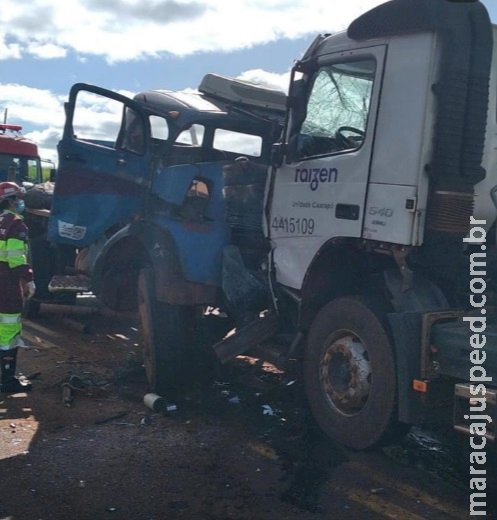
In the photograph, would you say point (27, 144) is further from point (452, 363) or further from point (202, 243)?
point (452, 363)

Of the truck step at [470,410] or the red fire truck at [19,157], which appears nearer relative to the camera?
the truck step at [470,410]

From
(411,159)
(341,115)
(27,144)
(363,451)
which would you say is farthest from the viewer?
(27,144)

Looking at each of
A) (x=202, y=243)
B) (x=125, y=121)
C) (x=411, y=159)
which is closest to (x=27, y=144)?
(x=125, y=121)

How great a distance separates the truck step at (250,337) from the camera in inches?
215

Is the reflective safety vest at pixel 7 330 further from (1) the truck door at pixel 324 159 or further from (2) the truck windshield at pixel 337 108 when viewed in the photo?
(2) the truck windshield at pixel 337 108

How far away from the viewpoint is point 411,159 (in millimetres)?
4168

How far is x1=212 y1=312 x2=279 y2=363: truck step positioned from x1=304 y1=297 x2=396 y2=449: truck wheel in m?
0.61

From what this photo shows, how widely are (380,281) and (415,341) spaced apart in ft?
2.32

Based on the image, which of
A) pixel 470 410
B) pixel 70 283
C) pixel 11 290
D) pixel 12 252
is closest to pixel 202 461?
pixel 470 410

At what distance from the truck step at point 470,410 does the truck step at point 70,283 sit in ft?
17.2

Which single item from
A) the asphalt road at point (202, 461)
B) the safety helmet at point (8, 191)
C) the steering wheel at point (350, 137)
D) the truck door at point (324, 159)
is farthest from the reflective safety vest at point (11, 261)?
the steering wheel at point (350, 137)

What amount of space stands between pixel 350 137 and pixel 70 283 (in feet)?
15.5

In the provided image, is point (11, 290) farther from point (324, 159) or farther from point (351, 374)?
point (351, 374)

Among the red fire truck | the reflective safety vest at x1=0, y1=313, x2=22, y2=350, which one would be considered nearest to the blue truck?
the reflective safety vest at x1=0, y1=313, x2=22, y2=350
